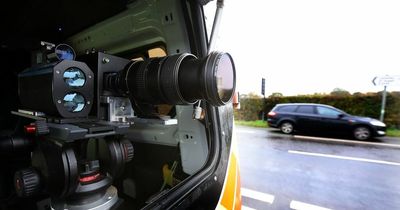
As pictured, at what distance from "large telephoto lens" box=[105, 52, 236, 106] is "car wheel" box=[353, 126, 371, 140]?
23.5ft

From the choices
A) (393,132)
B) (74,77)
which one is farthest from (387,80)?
(74,77)

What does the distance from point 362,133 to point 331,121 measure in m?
0.88

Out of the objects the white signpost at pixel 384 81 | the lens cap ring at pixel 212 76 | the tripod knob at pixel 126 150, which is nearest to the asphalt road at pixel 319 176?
the tripod knob at pixel 126 150

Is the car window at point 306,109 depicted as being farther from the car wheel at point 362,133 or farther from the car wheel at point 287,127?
the car wheel at point 362,133

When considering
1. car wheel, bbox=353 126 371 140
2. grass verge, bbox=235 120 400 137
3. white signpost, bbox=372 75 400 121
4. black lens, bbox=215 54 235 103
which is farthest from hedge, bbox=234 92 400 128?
black lens, bbox=215 54 235 103

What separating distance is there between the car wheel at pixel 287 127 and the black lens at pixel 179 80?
7.08m

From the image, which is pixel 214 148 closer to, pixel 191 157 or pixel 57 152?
pixel 191 157

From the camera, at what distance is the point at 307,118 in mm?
6777

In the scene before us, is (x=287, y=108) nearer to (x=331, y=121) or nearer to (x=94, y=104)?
(x=331, y=121)

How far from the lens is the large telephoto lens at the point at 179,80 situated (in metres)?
0.62

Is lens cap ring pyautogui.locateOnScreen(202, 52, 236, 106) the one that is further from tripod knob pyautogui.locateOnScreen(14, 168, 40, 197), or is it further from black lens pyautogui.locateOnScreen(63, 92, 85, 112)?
tripod knob pyautogui.locateOnScreen(14, 168, 40, 197)

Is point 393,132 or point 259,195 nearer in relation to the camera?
point 259,195

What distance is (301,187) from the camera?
2906 millimetres

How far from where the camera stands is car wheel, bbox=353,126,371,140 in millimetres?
6185
